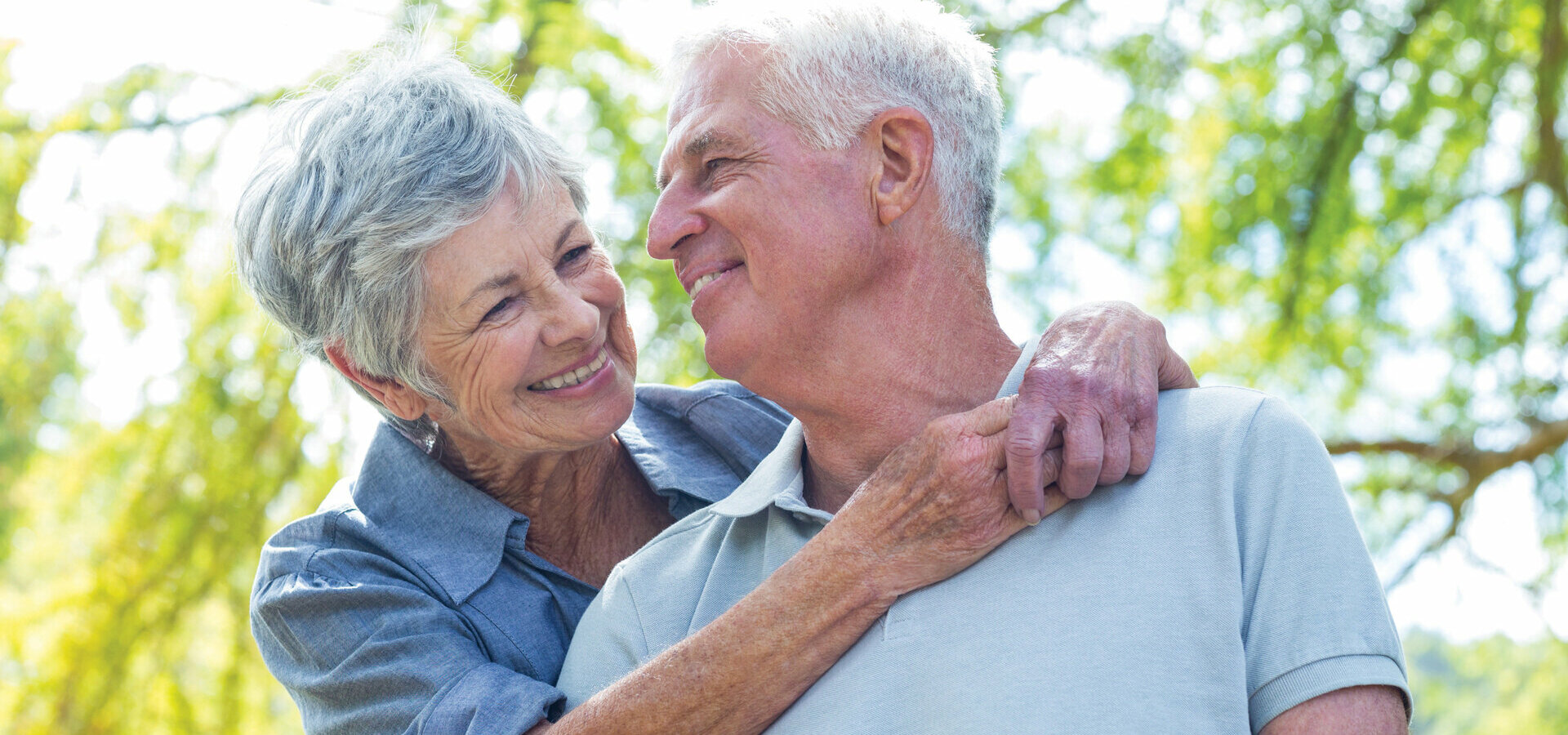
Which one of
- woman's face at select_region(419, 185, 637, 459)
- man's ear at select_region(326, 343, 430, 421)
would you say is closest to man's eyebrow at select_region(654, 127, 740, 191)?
woman's face at select_region(419, 185, 637, 459)

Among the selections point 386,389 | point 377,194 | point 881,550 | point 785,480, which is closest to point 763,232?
point 785,480

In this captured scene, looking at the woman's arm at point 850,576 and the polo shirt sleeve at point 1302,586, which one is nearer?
the polo shirt sleeve at point 1302,586

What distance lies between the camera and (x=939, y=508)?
153 cm

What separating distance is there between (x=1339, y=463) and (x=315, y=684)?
14.2 ft

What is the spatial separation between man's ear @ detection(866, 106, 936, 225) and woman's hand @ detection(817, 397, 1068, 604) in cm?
39

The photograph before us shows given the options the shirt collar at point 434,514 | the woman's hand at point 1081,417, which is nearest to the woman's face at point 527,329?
the shirt collar at point 434,514

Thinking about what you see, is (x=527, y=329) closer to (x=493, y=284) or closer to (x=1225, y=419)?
(x=493, y=284)

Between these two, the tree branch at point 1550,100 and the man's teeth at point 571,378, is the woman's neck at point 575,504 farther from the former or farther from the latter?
the tree branch at point 1550,100

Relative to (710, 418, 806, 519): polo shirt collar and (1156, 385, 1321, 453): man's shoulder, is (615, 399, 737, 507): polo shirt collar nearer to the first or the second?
(710, 418, 806, 519): polo shirt collar

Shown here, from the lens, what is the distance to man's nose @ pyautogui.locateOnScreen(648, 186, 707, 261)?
5.97ft

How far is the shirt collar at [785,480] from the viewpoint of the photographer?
1.77 m

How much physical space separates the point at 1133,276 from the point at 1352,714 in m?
4.19

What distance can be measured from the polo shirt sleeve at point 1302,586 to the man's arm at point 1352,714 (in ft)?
0.04

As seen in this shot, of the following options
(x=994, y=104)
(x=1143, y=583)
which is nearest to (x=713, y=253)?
(x=994, y=104)
